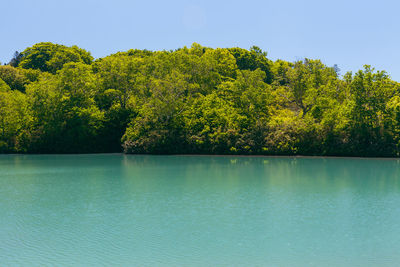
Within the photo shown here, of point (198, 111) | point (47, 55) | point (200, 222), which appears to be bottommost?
point (200, 222)

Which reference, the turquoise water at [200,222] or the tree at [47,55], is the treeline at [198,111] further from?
the turquoise water at [200,222]

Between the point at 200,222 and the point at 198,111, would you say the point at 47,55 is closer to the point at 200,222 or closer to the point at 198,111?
the point at 198,111

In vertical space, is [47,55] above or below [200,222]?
above

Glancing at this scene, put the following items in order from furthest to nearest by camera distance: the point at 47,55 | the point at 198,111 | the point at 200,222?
1. the point at 47,55
2. the point at 198,111
3. the point at 200,222

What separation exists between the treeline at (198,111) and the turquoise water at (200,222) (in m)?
20.4

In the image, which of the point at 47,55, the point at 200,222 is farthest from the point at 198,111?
the point at 47,55

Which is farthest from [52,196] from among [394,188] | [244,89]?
[244,89]

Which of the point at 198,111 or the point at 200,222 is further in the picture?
the point at 198,111

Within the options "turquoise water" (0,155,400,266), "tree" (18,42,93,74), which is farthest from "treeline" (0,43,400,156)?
"turquoise water" (0,155,400,266)

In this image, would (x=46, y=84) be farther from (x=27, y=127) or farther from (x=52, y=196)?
(x=52, y=196)

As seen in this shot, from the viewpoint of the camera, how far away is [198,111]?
53875 mm

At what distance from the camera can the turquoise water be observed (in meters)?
11.1

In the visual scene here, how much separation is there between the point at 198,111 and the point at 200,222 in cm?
3934

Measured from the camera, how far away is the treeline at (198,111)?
46.2 meters
